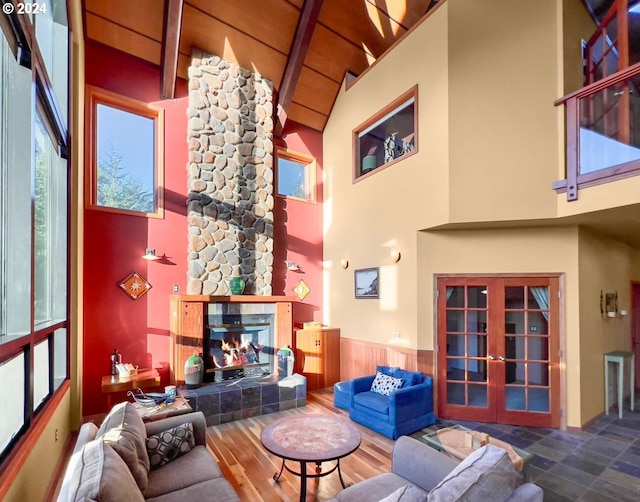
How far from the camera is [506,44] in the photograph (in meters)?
4.25

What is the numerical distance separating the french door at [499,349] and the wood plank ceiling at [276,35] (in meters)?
4.31

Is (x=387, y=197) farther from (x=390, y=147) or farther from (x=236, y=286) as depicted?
(x=236, y=286)

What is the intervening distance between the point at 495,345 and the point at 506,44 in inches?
153

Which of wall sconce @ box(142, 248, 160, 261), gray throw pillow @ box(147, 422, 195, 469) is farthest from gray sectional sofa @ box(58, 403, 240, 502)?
wall sconce @ box(142, 248, 160, 261)

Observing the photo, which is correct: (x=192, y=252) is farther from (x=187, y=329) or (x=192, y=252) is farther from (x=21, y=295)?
(x=21, y=295)

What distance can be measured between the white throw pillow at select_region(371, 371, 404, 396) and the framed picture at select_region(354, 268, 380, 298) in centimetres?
129

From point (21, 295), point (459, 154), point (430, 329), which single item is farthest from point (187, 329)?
point (459, 154)

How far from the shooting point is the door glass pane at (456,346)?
466 centimetres

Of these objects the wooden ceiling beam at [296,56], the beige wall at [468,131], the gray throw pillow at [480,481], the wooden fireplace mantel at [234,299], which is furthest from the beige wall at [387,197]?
the gray throw pillow at [480,481]

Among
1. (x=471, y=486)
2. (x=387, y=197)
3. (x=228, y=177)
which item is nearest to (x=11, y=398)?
(x=471, y=486)

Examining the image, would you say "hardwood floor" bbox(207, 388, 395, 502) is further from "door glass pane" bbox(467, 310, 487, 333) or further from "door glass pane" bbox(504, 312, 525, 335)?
"door glass pane" bbox(504, 312, 525, 335)

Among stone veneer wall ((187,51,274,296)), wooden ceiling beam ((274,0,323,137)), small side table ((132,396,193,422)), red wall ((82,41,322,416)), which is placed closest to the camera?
small side table ((132,396,193,422))

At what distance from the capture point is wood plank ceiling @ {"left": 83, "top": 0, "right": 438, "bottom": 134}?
15.6ft

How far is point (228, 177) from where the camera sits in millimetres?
5441
